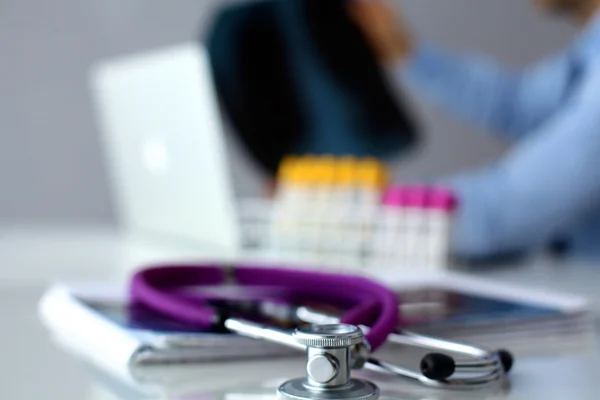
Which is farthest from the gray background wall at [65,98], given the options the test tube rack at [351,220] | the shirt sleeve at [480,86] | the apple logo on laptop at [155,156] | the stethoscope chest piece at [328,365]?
the stethoscope chest piece at [328,365]

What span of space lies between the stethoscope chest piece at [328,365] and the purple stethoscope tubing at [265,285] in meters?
0.04

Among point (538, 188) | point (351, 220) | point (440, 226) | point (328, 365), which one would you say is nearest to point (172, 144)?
point (351, 220)

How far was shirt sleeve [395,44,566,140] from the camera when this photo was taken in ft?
7.00

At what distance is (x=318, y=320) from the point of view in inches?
20.1

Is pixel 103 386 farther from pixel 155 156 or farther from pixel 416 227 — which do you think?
pixel 155 156

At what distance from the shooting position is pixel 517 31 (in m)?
2.35

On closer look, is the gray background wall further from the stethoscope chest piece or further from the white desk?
the stethoscope chest piece

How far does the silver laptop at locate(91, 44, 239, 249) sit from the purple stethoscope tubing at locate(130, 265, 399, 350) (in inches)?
17.3

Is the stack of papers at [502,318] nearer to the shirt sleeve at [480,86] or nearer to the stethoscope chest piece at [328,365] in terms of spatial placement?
the stethoscope chest piece at [328,365]

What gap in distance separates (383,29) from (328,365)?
2.04 m

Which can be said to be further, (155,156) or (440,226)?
(155,156)

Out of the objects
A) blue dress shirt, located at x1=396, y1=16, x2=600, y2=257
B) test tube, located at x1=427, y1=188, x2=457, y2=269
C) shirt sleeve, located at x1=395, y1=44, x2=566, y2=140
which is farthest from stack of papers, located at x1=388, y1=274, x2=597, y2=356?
shirt sleeve, located at x1=395, y1=44, x2=566, y2=140

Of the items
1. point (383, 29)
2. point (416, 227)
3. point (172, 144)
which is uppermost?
point (383, 29)

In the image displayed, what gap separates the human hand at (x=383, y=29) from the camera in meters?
2.30
